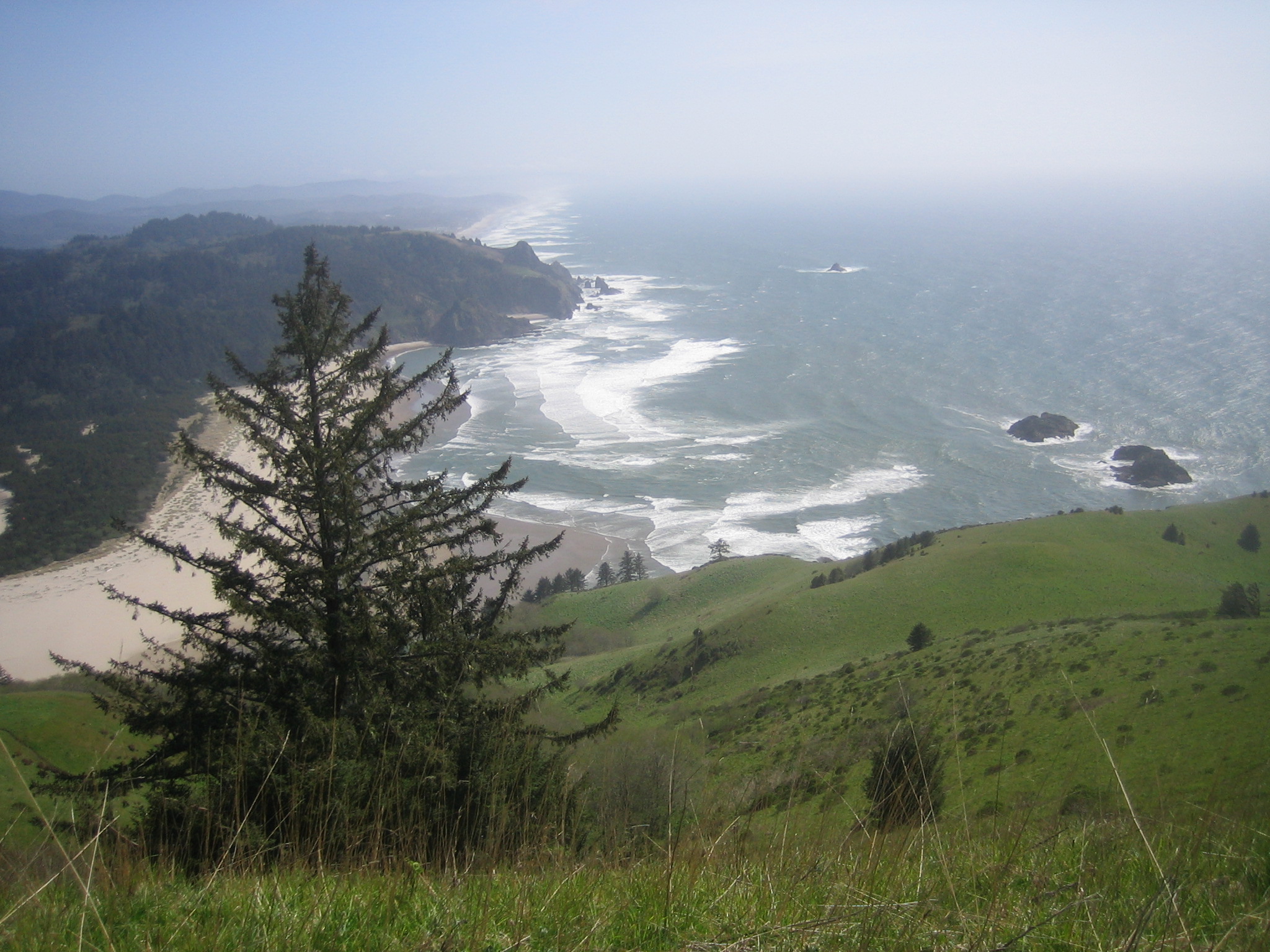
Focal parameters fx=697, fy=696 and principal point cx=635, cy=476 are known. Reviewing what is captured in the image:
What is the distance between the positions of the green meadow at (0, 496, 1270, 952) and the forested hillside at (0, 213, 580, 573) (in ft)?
111

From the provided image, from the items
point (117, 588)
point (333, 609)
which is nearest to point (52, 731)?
point (333, 609)

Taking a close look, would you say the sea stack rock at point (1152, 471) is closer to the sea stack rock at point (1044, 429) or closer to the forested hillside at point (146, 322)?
the sea stack rock at point (1044, 429)

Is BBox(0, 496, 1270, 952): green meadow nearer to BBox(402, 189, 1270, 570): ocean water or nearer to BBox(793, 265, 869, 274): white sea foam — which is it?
BBox(402, 189, 1270, 570): ocean water

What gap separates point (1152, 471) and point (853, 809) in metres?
55.8

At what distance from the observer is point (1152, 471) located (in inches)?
1850

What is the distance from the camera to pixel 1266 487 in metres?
45.0

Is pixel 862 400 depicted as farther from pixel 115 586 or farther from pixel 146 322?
pixel 146 322

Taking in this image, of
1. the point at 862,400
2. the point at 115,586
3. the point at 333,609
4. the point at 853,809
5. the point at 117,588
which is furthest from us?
the point at 862,400

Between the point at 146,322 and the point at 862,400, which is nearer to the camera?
the point at 862,400

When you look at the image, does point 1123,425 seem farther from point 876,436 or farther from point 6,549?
point 6,549

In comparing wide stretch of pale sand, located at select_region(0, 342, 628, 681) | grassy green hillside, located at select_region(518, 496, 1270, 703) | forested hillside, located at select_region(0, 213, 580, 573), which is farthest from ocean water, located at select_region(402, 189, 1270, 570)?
forested hillside, located at select_region(0, 213, 580, 573)

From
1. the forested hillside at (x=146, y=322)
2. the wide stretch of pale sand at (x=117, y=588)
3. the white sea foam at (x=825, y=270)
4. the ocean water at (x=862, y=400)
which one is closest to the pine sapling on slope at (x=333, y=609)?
the wide stretch of pale sand at (x=117, y=588)

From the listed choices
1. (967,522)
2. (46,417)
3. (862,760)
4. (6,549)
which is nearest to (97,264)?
(46,417)

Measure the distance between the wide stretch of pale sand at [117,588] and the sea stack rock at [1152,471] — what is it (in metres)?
35.4
